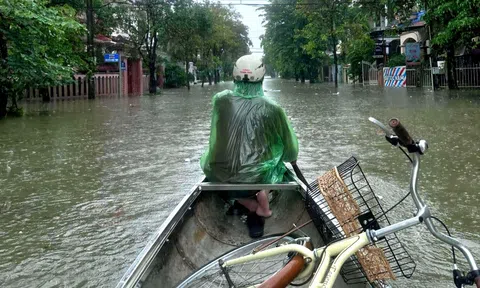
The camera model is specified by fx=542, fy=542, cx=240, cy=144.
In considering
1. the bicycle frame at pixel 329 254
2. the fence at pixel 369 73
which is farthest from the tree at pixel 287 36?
the bicycle frame at pixel 329 254

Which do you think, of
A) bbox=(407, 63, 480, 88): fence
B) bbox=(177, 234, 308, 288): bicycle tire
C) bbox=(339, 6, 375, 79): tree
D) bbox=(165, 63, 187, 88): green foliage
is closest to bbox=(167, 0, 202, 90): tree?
bbox=(339, 6, 375, 79): tree

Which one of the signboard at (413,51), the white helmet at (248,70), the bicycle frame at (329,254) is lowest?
the bicycle frame at (329,254)

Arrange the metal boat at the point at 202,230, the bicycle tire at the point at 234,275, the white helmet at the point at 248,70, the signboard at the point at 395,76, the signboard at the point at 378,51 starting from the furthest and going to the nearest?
the signboard at the point at 378,51 → the signboard at the point at 395,76 → the white helmet at the point at 248,70 → the metal boat at the point at 202,230 → the bicycle tire at the point at 234,275

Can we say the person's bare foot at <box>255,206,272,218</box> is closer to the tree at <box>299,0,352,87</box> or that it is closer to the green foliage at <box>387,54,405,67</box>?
the tree at <box>299,0,352,87</box>

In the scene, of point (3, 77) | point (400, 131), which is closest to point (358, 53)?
point (3, 77)

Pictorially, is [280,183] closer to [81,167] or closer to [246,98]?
[246,98]

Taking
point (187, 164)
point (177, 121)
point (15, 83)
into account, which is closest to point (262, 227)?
point (187, 164)

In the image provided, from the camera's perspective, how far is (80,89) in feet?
102

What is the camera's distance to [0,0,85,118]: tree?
1392 cm

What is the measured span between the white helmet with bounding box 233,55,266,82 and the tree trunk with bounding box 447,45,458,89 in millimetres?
24272

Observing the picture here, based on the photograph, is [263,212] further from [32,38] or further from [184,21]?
[184,21]

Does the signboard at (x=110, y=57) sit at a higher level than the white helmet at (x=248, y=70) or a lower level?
higher

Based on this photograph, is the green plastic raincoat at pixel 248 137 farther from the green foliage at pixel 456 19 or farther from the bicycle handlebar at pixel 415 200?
the green foliage at pixel 456 19

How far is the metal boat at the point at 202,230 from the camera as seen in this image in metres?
3.01
